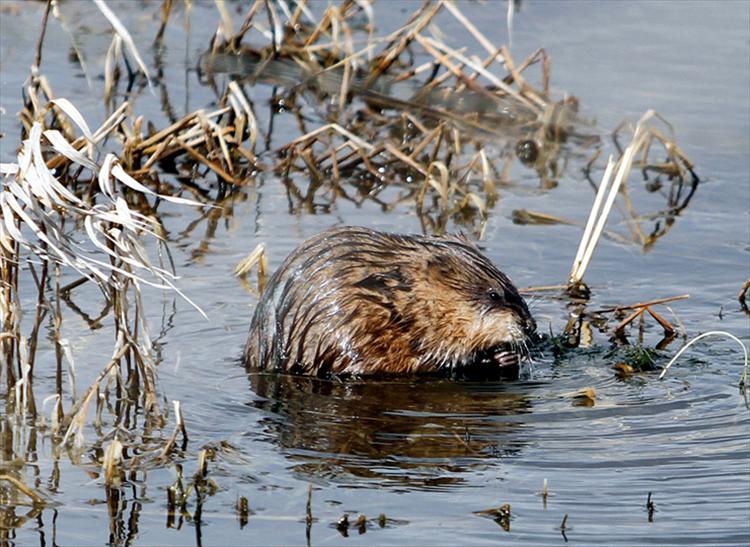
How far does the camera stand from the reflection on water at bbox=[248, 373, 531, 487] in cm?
528

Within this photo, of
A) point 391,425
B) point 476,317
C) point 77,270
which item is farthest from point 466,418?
point 77,270

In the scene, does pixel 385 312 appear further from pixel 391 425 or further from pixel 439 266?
pixel 391 425

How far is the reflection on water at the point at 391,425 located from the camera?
5277 mm

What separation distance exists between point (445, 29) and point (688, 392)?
6.76m

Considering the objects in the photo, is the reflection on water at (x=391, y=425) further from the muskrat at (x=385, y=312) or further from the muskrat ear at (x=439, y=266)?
the muskrat ear at (x=439, y=266)

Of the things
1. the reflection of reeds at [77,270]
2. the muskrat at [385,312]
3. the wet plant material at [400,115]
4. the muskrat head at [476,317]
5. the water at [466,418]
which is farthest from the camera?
the wet plant material at [400,115]

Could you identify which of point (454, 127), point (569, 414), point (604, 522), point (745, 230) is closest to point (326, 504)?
point (604, 522)

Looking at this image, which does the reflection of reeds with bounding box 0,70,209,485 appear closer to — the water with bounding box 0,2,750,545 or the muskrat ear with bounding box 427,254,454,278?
the water with bounding box 0,2,750,545

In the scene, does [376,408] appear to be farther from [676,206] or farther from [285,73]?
[285,73]

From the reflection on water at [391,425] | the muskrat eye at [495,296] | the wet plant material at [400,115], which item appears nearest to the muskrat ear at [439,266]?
the muskrat eye at [495,296]

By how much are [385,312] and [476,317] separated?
43 cm

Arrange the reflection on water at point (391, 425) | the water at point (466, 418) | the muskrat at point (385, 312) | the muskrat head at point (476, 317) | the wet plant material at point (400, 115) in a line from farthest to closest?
the wet plant material at point (400, 115) < the muskrat head at point (476, 317) < the muskrat at point (385, 312) < the reflection on water at point (391, 425) < the water at point (466, 418)

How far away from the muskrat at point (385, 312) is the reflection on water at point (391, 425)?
0.14 metres

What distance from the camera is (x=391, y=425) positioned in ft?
19.1
